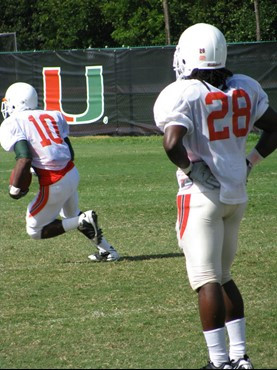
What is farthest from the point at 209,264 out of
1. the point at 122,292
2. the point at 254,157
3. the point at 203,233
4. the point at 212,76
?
the point at 122,292

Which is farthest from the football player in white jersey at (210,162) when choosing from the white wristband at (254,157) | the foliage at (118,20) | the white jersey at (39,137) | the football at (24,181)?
the foliage at (118,20)

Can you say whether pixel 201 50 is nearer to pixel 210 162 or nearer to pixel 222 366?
pixel 210 162

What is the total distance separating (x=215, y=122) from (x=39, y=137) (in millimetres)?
3637

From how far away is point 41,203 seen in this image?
8.73 metres

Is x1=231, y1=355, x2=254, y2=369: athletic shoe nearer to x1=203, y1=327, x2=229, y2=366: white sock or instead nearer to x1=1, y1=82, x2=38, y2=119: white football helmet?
Answer: x1=203, y1=327, x2=229, y2=366: white sock

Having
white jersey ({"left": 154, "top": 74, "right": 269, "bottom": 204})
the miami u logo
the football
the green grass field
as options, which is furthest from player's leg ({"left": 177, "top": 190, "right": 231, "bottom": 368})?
the miami u logo

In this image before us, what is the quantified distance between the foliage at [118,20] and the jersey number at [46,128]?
28.5 meters

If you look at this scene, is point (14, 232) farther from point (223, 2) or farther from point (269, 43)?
point (223, 2)

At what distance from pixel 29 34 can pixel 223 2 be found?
37.3 feet

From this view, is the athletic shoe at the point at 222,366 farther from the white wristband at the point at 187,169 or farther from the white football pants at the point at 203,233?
the white wristband at the point at 187,169

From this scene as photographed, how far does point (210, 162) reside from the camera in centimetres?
530

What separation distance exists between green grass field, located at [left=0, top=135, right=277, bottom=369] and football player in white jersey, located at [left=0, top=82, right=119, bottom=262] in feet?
1.15

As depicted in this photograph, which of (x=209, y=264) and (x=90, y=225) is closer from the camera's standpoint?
(x=209, y=264)

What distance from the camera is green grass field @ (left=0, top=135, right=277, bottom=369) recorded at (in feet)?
19.2
